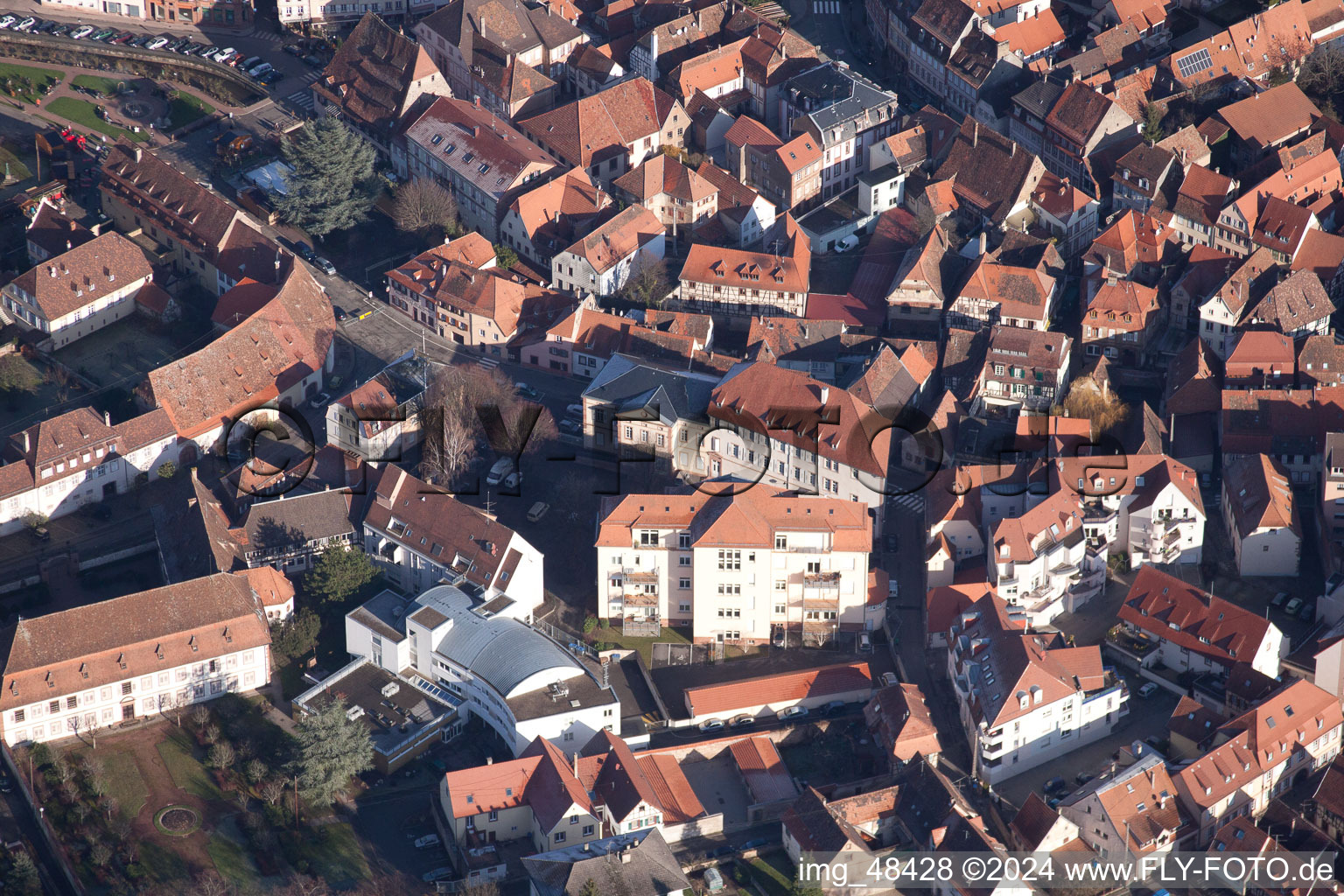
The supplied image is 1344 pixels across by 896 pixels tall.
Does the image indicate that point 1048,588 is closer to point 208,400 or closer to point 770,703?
point 770,703

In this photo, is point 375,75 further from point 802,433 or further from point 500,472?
point 802,433

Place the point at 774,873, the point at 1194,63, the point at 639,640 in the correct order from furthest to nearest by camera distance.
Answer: the point at 1194,63 → the point at 639,640 → the point at 774,873

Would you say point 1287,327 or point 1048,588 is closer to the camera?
point 1048,588

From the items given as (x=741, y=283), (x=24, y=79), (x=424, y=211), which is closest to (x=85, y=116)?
(x=24, y=79)

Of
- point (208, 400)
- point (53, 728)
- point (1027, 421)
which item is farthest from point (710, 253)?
point (53, 728)

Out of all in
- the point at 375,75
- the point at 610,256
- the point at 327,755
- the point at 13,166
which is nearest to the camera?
the point at 327,755

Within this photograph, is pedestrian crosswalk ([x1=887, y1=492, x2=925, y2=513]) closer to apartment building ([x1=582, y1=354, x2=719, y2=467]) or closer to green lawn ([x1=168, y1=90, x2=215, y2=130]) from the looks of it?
apartment building ([x1=582, y1=354, x2=719, y2=467])

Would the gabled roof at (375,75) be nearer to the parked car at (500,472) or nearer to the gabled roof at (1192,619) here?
the parked car at (500,472)
